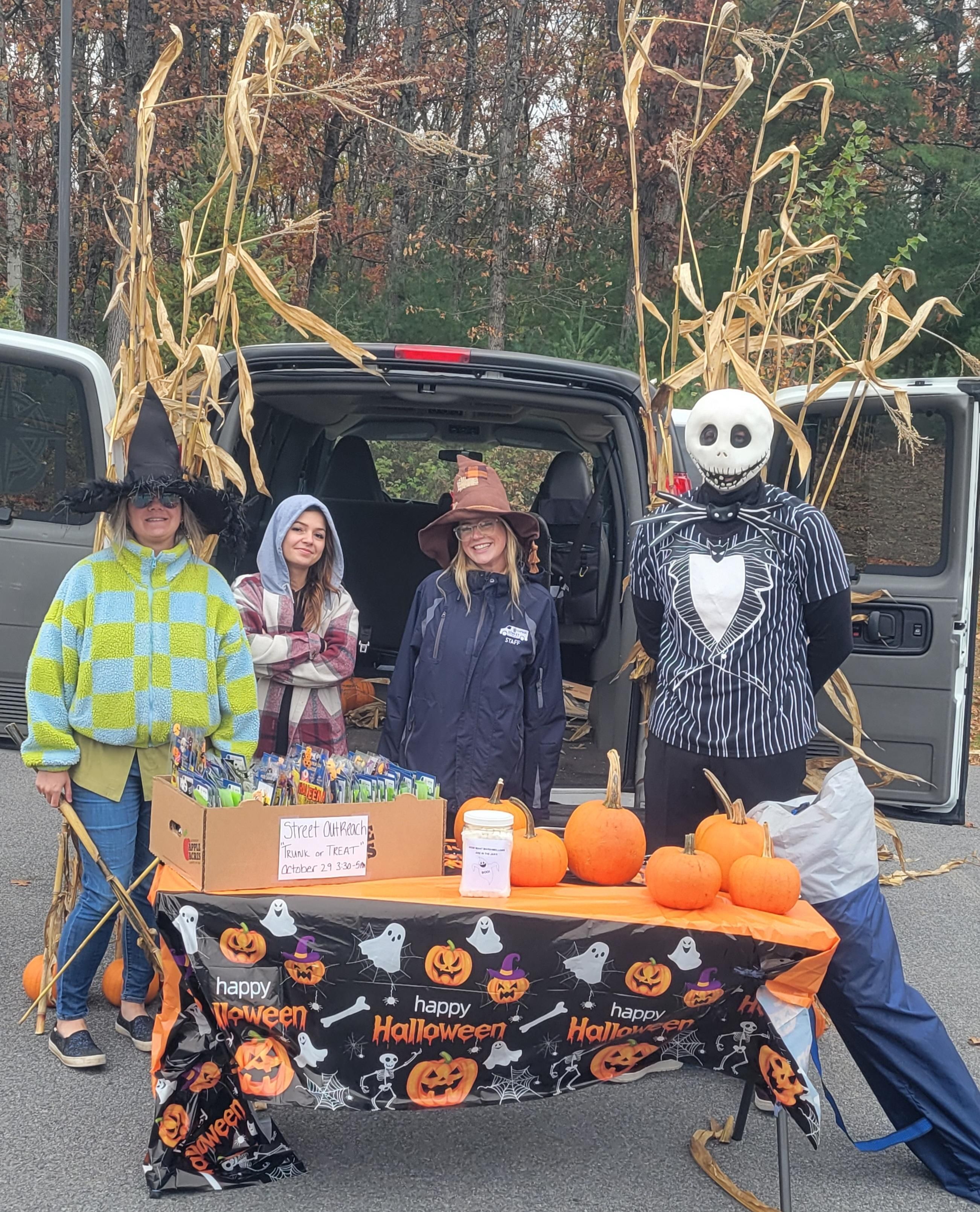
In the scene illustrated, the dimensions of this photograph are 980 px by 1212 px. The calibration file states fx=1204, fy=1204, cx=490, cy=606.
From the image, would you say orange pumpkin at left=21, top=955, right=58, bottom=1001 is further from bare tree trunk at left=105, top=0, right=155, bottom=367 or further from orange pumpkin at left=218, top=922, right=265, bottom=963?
bare tree trunk at left=105, top=0, right=155, bottom=367

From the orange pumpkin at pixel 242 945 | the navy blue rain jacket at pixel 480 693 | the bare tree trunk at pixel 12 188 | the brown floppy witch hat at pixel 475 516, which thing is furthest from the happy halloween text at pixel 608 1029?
the bare tree trunk at pixel 12 188

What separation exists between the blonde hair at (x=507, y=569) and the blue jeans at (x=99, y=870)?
3.50 ft

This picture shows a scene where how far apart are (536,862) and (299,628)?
1335 millimetres

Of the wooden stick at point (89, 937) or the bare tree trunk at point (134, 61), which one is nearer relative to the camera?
the wooden stick at point (89, 937)

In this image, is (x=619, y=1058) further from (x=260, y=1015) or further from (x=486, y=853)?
(x=260, y=1015)

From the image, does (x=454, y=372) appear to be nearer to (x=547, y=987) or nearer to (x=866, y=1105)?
(x=547, y=987)

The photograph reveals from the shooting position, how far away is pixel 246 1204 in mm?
2750

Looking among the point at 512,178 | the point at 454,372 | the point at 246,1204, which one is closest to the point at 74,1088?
the point at 246,1204

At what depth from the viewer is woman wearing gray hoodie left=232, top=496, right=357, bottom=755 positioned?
368 centimetres

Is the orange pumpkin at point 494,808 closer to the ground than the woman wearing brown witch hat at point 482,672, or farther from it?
closer to the ground

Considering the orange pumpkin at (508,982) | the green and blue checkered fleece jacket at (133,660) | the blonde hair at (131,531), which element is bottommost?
A: the orange pumpkin at (508,982)

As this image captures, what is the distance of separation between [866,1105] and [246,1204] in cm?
175

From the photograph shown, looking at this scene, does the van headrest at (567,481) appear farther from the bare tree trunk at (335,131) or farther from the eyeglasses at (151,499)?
the bare tree trunk at (335,131)

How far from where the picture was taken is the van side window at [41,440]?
4504 mm
